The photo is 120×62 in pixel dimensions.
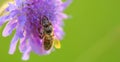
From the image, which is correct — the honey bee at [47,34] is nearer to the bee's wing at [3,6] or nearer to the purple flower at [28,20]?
the purple flower at [28,20]

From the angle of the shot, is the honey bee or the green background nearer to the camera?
the honey bee

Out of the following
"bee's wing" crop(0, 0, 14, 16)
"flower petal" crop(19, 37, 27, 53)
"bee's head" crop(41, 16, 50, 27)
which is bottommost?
"flower petal" crop(19, 37, 27, 53)

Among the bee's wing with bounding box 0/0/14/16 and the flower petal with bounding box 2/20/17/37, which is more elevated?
the bee's wing with bounding box 0/0/14/16

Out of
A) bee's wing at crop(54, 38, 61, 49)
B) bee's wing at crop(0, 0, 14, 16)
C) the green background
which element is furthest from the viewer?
the green background

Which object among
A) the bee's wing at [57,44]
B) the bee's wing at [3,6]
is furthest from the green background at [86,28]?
the bee's wing at [3,6]

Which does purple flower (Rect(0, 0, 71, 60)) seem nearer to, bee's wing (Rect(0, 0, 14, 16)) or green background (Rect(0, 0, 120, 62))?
bee's wing (Rect(0, 0, 14, 16))

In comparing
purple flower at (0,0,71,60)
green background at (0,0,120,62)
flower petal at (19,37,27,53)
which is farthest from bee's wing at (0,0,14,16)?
green background at (0,0,120,62)

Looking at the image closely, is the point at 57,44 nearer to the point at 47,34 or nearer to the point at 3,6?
the point at 47,34
